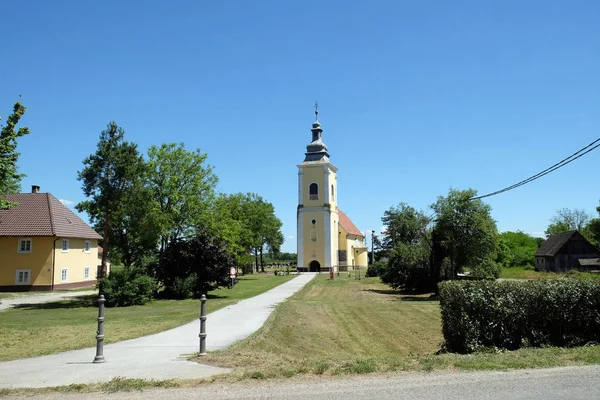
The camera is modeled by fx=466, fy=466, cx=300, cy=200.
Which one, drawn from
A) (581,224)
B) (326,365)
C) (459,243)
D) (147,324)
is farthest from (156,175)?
(581,224)

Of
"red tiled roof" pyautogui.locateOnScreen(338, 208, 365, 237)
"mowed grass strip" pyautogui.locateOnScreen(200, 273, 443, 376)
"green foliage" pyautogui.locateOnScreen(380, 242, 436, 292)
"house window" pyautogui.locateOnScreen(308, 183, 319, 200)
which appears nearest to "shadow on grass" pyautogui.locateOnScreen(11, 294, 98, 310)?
"mowed grass strip" pyautogui.locateOnScreen(200, 273, 443, 376)

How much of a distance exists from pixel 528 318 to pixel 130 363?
8163mm

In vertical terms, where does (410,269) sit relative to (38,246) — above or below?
below

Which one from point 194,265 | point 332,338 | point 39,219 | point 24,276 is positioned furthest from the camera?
point 39,219

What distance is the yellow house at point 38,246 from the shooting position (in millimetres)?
34106

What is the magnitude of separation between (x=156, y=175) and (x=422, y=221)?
18.2 meters

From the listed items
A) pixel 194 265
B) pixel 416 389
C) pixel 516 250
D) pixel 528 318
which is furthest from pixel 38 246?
pixel 516 250

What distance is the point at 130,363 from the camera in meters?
8.59

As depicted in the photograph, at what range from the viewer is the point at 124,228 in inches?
1056

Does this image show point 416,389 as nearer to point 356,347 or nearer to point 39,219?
point 356,347

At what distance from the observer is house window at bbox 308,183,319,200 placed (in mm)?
64625

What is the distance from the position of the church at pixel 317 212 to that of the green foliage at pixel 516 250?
75.1 feet

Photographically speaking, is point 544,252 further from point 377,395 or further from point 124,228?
point 377,395

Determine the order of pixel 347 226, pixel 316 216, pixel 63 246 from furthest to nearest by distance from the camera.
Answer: pixel 347 226 → pixel 316 216 → pixel 63 246
